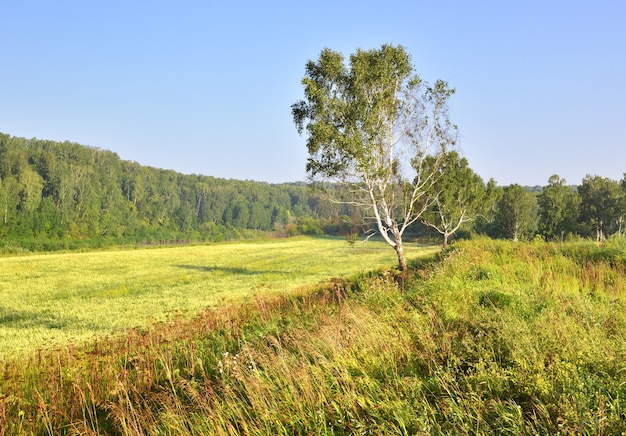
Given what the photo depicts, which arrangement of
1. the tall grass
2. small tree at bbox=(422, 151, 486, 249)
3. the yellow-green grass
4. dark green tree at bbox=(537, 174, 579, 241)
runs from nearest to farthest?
the tall grass → the yellow-green grass → small tree at bbox=(422, 151, 486, 249) → dark green tree at bbox=(537, 174, 579, 241)

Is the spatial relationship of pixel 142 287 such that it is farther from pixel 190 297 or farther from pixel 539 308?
pixel 539 308

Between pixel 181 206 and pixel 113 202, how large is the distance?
30653 mm

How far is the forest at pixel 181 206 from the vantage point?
161ft

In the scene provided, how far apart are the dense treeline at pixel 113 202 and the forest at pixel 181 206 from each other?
0.26 m

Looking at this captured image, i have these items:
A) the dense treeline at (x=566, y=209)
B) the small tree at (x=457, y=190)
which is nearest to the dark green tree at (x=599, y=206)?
the dense treeline at (x=566, y=209)

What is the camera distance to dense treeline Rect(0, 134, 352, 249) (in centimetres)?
8562

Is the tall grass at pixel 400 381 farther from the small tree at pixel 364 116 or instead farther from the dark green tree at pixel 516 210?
the dark green tree at pixel 516 210

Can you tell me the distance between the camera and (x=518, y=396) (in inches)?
139

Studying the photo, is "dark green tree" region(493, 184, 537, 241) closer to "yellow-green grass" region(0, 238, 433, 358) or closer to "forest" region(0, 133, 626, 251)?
"forest" region(0, 133, 626, 251)

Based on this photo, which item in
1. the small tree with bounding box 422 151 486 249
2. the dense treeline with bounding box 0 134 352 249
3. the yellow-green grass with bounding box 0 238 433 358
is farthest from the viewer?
the dense treeline with bounding box 0 134 352 249

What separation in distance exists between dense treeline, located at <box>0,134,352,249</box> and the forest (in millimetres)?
264

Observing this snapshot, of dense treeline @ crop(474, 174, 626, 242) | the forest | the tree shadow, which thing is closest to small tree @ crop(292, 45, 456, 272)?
the forest

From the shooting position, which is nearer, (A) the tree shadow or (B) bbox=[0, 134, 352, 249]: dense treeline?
(A) the tree shadow

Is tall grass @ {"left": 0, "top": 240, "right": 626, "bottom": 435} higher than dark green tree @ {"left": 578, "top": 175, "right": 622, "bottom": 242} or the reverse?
the reverse
